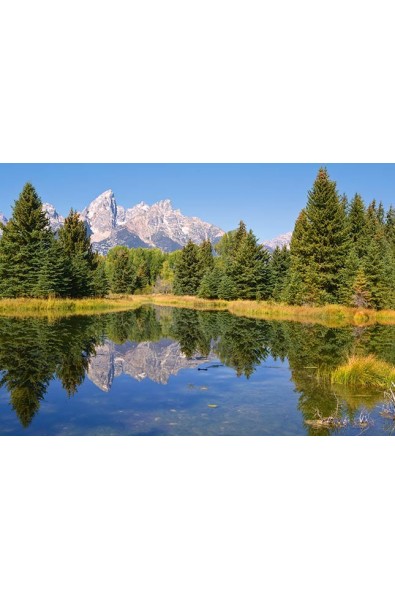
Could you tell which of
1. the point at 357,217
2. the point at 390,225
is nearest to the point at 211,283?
the point at 357,217

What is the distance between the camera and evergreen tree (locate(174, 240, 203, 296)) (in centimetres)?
5638

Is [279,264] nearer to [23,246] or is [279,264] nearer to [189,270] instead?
[189,270]

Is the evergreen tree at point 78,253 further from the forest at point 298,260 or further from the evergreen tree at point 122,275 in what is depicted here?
the evergreen tree at point 122,275

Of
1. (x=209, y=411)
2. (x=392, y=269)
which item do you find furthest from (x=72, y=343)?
(x=392, y=269)

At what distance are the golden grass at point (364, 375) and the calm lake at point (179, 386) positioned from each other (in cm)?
34

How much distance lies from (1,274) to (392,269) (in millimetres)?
23034

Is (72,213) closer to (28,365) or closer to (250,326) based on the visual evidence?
(250,326)

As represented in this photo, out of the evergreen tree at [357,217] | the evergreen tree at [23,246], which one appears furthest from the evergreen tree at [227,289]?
the evergreen tree at [23,246]

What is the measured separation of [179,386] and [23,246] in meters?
21.1

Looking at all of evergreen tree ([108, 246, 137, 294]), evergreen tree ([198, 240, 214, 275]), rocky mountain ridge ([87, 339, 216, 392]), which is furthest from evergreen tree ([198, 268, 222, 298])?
rocky mountain ridge ([87, 339, 216, 392])

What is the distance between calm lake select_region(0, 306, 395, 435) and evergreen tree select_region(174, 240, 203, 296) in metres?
39.8

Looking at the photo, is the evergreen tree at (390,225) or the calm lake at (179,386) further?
the evergreen tree at (390,225)

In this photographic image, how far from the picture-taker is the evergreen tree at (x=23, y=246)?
2694cm

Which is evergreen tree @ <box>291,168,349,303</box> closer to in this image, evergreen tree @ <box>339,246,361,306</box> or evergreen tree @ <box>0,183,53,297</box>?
evergreen tree @ <box>339,246,361,306</box>
